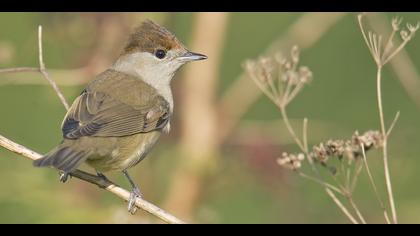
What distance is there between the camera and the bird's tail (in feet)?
13.8

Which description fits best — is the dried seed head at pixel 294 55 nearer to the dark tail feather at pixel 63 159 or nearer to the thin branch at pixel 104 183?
the thin branch at pixel 104 183

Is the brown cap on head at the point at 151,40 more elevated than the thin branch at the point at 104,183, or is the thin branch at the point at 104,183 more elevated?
the brown cap on head at the point at 151,40

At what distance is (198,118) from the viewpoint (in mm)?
5980

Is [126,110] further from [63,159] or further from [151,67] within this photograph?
[63,159]

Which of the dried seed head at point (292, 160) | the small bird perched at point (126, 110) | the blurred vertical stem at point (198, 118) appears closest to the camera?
the dried seed head at point (292, 160)

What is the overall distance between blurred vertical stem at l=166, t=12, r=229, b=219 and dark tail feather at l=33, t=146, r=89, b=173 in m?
1.36

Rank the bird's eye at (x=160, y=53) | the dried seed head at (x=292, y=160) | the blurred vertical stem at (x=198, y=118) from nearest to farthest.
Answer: the dried seed head at (x=292, y=160), the bird's eye at (x=160, y=53), the blurred vertical stem at (x=198, y=118)

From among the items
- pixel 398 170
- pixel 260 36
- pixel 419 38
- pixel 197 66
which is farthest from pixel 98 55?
pixel 419 38

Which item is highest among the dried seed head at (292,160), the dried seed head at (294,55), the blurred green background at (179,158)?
the dried seed head at (294,55)

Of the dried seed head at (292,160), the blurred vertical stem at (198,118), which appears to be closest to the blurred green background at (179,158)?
the blurred vertical stem at (198,118)

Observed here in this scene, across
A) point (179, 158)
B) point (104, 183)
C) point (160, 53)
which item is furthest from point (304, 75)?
point (179, 158)

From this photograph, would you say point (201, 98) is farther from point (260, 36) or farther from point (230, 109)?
point (260, 36)

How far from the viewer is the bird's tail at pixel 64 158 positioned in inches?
166

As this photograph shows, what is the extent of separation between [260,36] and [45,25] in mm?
3698
